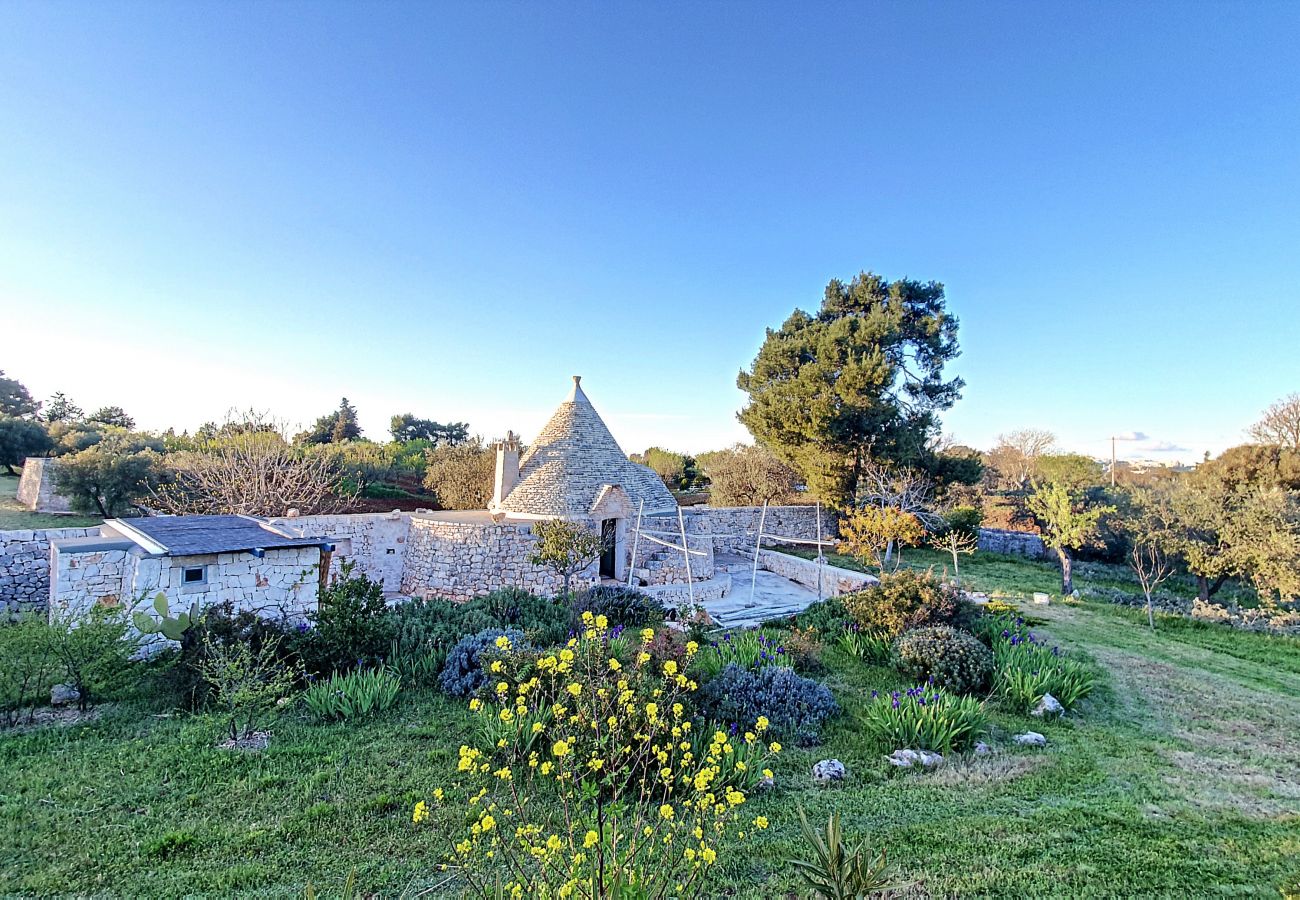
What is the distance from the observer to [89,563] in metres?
9.03

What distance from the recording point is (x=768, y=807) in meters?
5.09

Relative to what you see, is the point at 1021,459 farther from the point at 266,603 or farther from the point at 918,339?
Result: the point at 266,603

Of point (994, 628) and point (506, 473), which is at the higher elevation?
point (506, 473)

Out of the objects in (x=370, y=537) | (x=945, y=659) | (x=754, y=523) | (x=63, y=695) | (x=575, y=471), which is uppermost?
(x=575, y=471)

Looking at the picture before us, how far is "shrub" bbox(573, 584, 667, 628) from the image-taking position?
11.3m

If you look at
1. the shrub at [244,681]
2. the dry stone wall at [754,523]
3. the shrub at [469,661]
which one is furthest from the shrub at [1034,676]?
the dry stone wall at [754,523]

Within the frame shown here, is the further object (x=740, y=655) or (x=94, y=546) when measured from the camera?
(x=94, y=546)

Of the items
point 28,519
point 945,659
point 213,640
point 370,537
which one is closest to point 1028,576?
point 945,659

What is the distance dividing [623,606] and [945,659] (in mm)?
6108

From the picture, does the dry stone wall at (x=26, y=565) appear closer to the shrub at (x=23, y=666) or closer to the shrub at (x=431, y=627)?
the shrub at (x=23, y=666)

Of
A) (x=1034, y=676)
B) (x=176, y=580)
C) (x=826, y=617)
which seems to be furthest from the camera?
(x=826, y=617)

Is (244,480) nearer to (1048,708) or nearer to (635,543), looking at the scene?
(635,543)

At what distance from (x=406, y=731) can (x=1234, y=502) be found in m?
21.4

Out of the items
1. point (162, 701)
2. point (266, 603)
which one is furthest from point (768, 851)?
point (266, 603)
